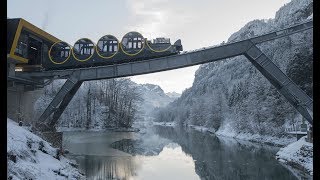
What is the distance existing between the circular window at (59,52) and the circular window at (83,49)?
1.00 metres

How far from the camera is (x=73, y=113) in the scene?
3369 inches

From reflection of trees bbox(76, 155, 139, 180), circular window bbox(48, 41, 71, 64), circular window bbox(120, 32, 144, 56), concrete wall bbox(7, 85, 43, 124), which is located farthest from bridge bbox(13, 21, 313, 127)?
reflection of trees bbox(76, 155, 139, 180)

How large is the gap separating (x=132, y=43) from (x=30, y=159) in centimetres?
1516

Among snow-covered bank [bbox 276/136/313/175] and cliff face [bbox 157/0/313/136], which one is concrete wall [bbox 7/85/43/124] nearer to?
snow-covered bank [bbox 276/136/313/175]

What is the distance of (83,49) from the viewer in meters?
30.7

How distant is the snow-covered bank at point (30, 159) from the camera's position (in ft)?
46.4

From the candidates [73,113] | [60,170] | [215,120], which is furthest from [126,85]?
[60,170]

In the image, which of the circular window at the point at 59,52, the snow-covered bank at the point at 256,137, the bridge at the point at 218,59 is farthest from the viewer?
the snow-covered bank at the point at 256,137

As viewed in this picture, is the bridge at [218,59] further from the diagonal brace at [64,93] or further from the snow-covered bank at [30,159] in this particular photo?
the snow-covered bank at [30,159]

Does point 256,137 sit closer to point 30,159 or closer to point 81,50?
point 81,50

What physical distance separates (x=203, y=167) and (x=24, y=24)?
20.1 m

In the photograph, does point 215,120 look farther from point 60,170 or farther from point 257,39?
point 60,170

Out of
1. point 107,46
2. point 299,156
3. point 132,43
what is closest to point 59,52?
point 107,46

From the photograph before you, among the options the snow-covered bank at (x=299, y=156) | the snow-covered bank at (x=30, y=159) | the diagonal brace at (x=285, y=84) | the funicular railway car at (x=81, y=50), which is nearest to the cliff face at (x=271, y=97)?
the diagonal brace at (x=285, y=84)
